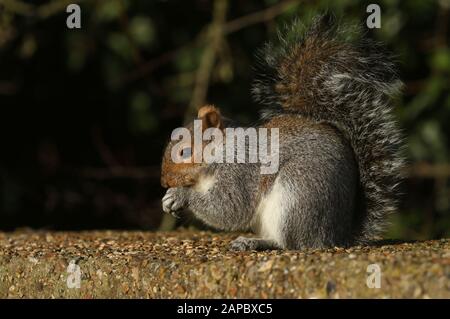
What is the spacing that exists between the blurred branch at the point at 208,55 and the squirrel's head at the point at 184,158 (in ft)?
5.93

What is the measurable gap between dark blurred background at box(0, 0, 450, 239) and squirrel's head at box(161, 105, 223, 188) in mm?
1641

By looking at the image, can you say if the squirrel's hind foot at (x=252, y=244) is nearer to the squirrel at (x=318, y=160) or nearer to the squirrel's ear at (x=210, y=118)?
the squirrel at (x=318, y=160)

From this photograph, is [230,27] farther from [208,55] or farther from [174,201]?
A: [174,201]

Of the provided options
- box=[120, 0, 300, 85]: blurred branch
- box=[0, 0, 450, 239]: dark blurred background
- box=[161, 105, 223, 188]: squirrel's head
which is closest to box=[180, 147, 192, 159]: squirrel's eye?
box=[161, 105, 223, 188]: squirrel's head

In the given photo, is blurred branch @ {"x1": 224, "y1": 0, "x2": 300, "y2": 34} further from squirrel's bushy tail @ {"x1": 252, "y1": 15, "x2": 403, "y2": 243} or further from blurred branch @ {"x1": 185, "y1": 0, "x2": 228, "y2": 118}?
squirrel's bushy tail @ {"x1": 252, "y1": 15, "x2": 403, "y2": 243}

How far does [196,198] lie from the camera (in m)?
3.02

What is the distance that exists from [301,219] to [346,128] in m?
0.40

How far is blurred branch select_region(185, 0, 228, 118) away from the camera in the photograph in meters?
4.89

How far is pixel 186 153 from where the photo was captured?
3.02m

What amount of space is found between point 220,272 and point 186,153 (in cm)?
70

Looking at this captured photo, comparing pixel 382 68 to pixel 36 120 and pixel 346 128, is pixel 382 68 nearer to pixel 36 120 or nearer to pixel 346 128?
pixel 346 128

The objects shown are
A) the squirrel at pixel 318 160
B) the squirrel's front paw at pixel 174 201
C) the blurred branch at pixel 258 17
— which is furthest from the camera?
the blurred branch at pixel 258 17

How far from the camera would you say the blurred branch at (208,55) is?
4.89 metres

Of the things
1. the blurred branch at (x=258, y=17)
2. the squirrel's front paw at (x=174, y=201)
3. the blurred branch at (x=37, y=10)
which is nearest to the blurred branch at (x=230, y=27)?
the blurred branch at (x=258, y=17)
